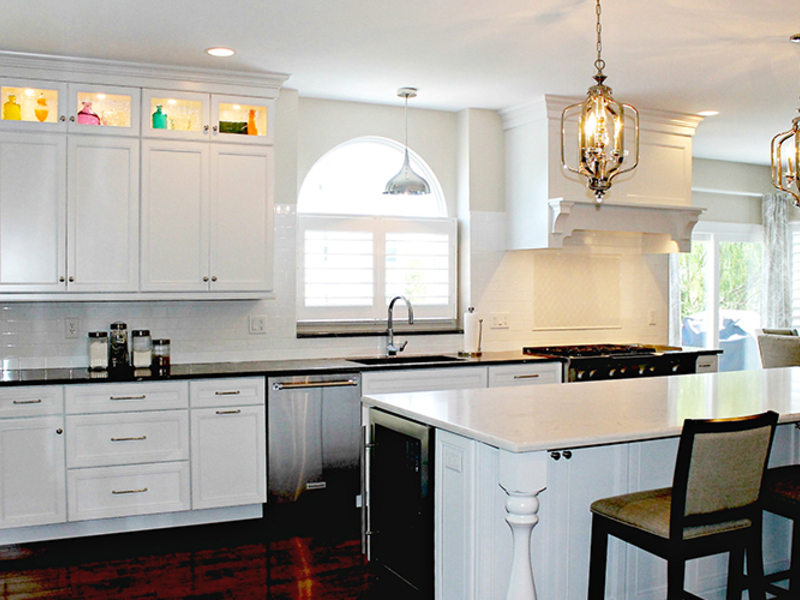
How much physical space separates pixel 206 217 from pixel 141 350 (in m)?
0.88

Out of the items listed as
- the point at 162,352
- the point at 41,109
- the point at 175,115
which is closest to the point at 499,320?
the point at 162,352

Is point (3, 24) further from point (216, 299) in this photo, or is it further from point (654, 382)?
point (654, 382)

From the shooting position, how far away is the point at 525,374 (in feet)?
16.8

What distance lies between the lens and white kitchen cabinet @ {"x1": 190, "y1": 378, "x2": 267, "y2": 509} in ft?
14.2

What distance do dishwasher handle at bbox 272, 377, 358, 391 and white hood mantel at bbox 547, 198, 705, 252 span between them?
1788 millimetres

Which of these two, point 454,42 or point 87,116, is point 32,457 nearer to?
point 87,116

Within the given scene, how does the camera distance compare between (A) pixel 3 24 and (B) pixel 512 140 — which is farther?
(B) pixel 512 140

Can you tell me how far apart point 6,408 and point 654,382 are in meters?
3.31

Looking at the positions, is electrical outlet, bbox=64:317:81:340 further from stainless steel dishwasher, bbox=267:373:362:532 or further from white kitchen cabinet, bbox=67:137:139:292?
stainless steel dishwasher, bbox=267:373:362:532

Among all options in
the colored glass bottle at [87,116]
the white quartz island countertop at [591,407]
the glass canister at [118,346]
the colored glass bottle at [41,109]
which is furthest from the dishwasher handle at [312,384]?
the colored glass bottle at [41,109]

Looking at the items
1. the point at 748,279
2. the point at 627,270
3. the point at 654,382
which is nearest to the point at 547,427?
the point at 654,382

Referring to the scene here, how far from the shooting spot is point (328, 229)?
17.7 ft

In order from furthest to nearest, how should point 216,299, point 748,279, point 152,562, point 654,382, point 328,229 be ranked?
point 748,279 → point 328,229 → point 216,299 → point 152,562 → point 654,382

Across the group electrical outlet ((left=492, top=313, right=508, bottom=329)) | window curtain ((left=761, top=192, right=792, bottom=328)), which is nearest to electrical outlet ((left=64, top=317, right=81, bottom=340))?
electrical outlet ((left=492, top=313, right=508, bottom=329))
